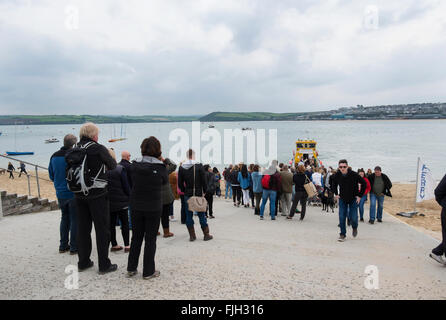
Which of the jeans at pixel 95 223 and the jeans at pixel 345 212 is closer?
the jeans at pixel 95 223

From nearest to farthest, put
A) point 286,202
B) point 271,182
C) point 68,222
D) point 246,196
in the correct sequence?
point 68,222 < point 271,182 < point 286,202 < point 246,196

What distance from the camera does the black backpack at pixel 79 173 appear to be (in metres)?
3.74

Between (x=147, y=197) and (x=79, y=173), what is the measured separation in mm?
882

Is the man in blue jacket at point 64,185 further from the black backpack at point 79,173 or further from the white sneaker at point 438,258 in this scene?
the white sneaker at point 438,258

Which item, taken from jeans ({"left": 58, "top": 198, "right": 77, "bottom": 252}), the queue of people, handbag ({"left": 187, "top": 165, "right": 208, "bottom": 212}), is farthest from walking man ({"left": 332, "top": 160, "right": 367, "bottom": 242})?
jeans ({"left": 58, "top": 198, "right": 77, "bottom": 252})

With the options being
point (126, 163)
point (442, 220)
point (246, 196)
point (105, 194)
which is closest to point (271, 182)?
point (246, 196)

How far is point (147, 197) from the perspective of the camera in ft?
12.2

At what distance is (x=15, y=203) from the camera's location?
8289mm

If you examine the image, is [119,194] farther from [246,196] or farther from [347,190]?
[246,196]

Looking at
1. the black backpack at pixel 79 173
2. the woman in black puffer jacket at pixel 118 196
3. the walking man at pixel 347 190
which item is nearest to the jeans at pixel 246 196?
the walking man at pixel 347 190

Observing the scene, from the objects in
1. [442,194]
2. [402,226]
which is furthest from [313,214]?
[442,194]

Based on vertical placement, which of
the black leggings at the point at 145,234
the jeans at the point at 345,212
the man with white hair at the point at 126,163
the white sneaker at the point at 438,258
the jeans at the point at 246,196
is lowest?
the jeans at the point at 246,196
